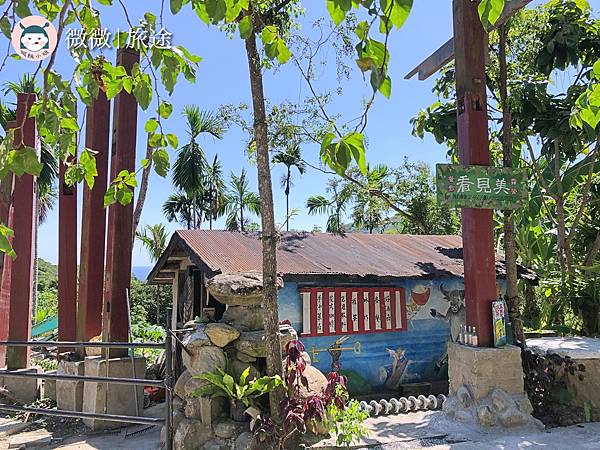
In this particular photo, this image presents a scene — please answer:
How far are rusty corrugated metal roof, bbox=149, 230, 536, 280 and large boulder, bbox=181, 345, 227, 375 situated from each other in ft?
5.43

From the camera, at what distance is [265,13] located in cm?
457

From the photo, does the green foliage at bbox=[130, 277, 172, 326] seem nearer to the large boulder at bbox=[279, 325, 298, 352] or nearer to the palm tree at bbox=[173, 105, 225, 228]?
the palm tree at bbox=[173, 105, 225, 228]

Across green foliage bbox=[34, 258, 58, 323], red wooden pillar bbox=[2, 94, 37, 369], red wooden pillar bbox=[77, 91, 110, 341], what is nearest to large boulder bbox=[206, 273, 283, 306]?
red wooden pillar bbox=[77, 91, 110, 341]

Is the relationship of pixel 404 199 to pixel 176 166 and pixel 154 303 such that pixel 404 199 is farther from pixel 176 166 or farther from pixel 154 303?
pixel 154 303

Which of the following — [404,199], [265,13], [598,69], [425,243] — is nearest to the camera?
[598,69]

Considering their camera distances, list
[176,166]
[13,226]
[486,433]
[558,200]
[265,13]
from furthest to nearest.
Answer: [176,166]
[558,200]
[13,226]
[486,433]
[265,13]

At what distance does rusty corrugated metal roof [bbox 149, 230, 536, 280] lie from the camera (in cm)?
729

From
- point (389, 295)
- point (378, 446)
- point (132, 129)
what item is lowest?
point (378, 446)

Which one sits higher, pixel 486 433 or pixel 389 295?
pixel 389 295

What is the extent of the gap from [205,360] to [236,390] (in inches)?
20.3

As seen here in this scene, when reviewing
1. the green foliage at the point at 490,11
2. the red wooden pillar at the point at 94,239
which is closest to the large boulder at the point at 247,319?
the red wooden pillar at the point at 94,239

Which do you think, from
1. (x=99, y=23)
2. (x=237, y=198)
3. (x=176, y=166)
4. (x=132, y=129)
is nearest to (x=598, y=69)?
(x=99, y=23)

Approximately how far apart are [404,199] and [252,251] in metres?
10.7

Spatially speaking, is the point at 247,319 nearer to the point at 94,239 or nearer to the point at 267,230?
the point at 267,230
